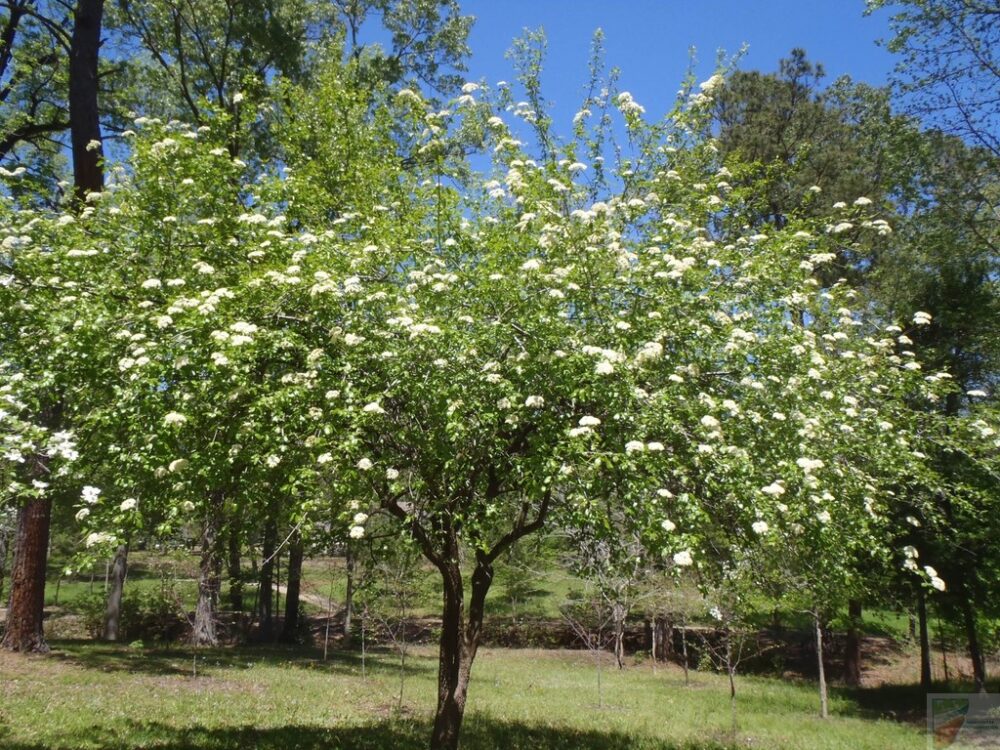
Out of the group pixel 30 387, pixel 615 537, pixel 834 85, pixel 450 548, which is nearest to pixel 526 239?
pixel 615 537

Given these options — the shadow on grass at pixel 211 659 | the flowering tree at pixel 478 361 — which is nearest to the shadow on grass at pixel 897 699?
the shadow on grass at pixel 211 659

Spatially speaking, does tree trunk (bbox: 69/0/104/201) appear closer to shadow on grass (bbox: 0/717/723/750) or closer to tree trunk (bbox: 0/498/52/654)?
tree trunk (bbox: 0/498/52/654)

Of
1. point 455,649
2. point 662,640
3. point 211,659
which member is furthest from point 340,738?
point 662,640

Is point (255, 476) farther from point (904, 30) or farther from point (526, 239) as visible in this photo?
point (904, 30)

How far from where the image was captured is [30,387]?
6.45 metres

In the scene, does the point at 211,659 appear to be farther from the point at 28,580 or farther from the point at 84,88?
the point at 84,88

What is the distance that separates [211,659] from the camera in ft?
65.3

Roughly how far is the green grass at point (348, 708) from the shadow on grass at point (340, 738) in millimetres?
30

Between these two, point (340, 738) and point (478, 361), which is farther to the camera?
point (340, 738)

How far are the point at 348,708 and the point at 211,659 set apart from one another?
7.74 metres

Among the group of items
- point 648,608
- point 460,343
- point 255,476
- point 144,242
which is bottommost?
point 648,608

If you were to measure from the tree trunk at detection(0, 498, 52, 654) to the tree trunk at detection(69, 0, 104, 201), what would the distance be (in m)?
7.57

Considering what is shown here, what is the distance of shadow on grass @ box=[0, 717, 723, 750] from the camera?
934 centimetres

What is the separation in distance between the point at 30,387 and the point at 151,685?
1070cm
